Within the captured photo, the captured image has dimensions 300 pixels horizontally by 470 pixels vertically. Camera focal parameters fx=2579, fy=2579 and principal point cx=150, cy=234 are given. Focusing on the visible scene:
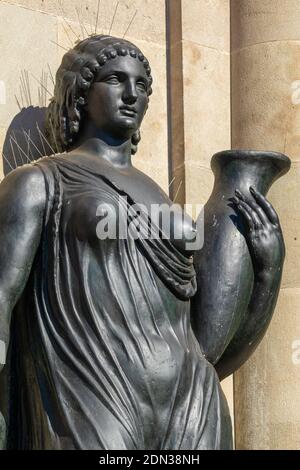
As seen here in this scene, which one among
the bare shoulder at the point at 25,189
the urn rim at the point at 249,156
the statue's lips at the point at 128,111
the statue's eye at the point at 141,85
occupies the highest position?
the statue's eye at the point at 141,85

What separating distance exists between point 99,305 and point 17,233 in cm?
42

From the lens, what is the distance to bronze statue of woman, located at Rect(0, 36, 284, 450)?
31.9 ft

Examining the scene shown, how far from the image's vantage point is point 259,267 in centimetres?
1038

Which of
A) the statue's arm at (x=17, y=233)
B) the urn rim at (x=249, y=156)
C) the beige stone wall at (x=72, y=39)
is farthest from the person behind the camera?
the beige stone wall at (x=72, y=39)

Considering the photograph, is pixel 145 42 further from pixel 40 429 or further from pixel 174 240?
pixel 40 429

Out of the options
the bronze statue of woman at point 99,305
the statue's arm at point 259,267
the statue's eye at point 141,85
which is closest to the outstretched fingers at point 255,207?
the statue's arm at point 259,267

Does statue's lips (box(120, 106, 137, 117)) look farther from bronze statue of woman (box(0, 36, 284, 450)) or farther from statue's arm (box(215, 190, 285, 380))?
statue's arm (box(215, 190, 285, 380))

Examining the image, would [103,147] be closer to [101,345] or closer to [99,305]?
[99,305]

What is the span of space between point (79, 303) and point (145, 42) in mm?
1853

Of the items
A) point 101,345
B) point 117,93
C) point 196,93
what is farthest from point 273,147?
point 101,345

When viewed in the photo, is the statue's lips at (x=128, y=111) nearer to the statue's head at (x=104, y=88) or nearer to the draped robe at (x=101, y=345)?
the statue's head at (x=104, y=88)

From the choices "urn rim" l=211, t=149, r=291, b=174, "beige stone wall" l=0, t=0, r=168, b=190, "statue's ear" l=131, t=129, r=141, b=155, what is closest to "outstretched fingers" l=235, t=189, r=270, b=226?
"urn rim" l=211, t=149, r=291, b=174

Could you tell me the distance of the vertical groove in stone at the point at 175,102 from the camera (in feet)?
36.7

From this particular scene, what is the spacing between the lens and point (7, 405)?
9922 millimetres
